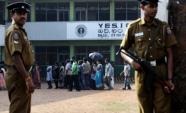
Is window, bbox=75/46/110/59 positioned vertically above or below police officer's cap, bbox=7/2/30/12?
below

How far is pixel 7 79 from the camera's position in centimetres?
566

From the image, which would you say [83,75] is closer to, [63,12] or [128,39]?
[63,12]

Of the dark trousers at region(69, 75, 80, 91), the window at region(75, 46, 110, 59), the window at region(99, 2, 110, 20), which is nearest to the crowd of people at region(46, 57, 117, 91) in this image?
the dark trousers at region(69, 75, 80, 91)

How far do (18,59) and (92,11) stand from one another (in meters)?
32.2

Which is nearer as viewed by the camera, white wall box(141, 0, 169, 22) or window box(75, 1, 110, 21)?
white wall box(141, 0, 169, 22)

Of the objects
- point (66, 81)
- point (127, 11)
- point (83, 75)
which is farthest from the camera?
point (127, 11)

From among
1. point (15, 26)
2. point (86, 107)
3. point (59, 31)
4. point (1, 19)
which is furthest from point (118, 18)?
point (15, 26)

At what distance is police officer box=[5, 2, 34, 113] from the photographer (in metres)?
5.53

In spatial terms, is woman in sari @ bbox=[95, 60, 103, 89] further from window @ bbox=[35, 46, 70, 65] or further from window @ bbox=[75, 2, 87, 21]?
window @ bbox=[75, 2, 87, 21]

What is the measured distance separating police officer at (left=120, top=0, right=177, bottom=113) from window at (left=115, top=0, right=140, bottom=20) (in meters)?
32.0

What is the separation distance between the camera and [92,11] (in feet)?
123

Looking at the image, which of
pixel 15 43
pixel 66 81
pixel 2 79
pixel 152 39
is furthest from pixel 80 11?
pixel 152 39

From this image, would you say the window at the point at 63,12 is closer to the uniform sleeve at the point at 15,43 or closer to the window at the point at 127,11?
the window at the point at 127,11

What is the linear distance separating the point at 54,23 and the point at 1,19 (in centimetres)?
429
